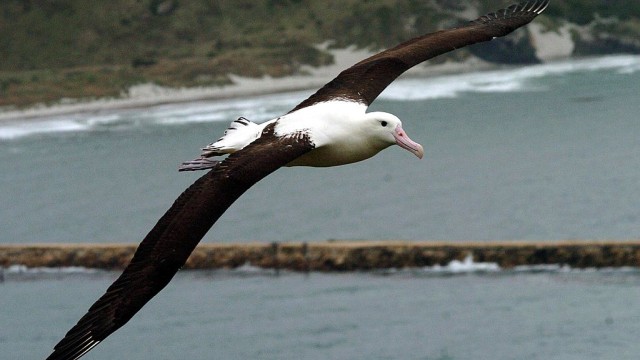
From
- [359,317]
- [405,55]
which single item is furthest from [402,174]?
[405,55]

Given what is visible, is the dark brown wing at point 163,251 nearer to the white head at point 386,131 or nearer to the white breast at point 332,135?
the white breast at point 332,135

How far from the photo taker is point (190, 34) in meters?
76.5

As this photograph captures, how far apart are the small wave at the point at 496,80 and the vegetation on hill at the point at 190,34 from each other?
7.11 ft

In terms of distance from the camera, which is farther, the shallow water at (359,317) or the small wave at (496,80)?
the small wave at (496,80)

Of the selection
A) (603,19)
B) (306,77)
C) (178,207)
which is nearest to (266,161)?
(178,207)

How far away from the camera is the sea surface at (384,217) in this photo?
2855cm

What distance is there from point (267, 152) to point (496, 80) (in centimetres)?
5989

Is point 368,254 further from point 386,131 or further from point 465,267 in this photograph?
point 386,131

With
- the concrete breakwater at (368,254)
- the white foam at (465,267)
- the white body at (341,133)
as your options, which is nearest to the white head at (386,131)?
the white body at (341,133)

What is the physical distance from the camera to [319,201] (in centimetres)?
4541

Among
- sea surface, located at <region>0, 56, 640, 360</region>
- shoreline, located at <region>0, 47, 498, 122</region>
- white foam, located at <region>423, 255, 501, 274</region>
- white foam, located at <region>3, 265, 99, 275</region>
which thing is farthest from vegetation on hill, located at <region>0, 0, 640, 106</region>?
white foam, located at <region>423, 255, 501, 274</region>

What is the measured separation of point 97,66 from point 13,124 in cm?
916

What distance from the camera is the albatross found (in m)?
11.6

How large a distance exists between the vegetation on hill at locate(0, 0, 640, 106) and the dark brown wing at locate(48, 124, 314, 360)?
52028mm
